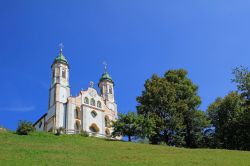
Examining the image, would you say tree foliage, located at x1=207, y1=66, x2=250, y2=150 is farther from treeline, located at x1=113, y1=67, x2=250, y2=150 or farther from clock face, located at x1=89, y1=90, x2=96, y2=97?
clock face, located at x1=89, y1=90, x2=96, y2=97

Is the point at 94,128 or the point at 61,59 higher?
the point at 61,59

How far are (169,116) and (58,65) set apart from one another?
27.1 metres

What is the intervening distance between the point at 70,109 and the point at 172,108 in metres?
20.5

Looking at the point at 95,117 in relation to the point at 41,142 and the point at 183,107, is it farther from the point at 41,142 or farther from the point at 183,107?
the point at 41,142

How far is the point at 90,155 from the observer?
3334 centimetres

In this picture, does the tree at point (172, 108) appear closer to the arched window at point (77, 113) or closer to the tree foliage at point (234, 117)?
the tree foliage at point (234, 117)

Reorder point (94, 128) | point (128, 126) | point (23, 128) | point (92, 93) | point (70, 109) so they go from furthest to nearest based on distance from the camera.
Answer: point (92, 93), point (94, 128), point (70, 109), point (128, 126), point (23, 128)

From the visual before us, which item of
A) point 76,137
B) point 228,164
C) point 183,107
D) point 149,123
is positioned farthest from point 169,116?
point 228,164

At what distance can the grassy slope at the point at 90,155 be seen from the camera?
29719 millimetres

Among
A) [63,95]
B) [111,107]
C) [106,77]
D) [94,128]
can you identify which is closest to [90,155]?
[94,128]

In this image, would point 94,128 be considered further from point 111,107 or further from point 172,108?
point 172,108

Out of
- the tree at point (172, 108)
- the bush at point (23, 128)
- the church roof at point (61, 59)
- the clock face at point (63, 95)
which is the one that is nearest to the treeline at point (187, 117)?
the tree at point (172, 108)

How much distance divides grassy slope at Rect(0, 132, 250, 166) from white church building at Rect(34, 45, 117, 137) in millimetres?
22848

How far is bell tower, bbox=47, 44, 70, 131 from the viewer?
215ft
